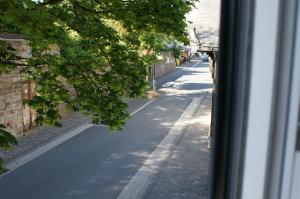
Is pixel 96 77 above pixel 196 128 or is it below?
above

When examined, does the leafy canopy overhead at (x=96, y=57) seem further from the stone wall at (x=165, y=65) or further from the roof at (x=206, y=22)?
the stone wall at (x=165, y=65)

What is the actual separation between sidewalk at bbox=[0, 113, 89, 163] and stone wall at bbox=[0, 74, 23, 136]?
62 cm

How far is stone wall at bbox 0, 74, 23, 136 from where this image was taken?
56.4 ft

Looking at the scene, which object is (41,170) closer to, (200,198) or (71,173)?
(71,173)

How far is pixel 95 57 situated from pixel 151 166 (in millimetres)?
7370

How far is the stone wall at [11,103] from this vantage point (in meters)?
17.2

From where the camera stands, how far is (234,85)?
1.15 metres

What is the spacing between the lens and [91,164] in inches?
611

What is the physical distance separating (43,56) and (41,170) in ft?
22.3

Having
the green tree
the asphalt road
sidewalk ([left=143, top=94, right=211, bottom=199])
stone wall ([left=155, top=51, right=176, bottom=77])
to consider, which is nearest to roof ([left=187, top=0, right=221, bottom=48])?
the green tree

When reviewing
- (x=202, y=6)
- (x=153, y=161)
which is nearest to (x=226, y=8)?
(x=202, y=6)

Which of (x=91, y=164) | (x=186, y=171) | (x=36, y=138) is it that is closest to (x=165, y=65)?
(x=36, y=138)

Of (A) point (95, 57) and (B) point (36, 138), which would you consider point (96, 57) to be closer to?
(A) point (95, 57)

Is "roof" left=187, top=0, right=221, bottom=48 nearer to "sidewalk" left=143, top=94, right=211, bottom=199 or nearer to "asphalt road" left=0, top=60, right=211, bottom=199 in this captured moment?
"sidewalk" left=143, top=94, right=211, bottom=199
